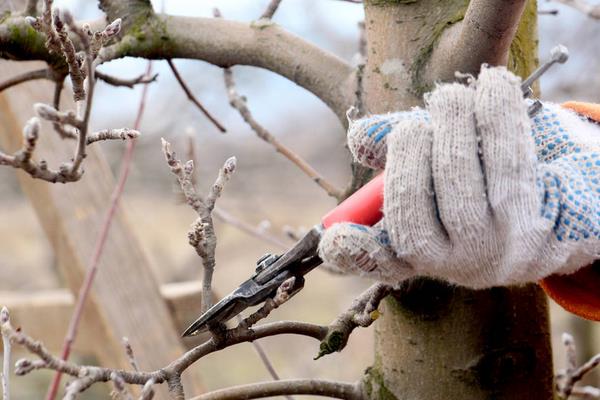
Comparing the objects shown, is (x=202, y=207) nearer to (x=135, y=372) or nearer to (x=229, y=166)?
(x=229, y=166)

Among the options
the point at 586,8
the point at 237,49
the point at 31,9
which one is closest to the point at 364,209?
the point at 237,49

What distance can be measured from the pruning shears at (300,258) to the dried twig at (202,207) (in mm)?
45

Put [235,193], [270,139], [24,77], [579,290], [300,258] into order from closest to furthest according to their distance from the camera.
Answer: [300,258] < [579,290] < [24,77] < [270,139] < [235,193]

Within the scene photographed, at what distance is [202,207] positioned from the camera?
2.60ft

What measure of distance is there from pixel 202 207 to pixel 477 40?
35 cm

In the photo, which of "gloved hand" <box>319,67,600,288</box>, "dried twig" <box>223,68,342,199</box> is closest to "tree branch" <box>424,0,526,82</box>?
"gloved hand" <box>319,67,600,288</box>

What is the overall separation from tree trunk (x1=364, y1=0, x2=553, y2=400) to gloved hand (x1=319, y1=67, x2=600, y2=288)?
27cm

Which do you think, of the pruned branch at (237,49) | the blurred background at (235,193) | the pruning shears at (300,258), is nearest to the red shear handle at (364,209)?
the pruning shears at (300,258)

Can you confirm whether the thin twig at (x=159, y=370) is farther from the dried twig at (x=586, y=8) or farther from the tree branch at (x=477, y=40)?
the dried twig at (x=586, y=8)

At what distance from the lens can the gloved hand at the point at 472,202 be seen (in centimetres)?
66

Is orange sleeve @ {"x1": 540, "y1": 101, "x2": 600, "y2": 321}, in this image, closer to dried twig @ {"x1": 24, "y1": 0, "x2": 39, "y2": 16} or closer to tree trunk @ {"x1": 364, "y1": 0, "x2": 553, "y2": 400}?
tree trunk @ {"x1": 364, "y1": 0, "x2": 553, "y2": 400}

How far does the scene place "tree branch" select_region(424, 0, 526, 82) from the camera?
0.77 metres

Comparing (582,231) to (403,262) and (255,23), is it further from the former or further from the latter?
(255,23)

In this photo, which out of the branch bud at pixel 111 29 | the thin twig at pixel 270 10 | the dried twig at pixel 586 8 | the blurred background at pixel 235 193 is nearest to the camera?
the branch bud at pixel 111 29
